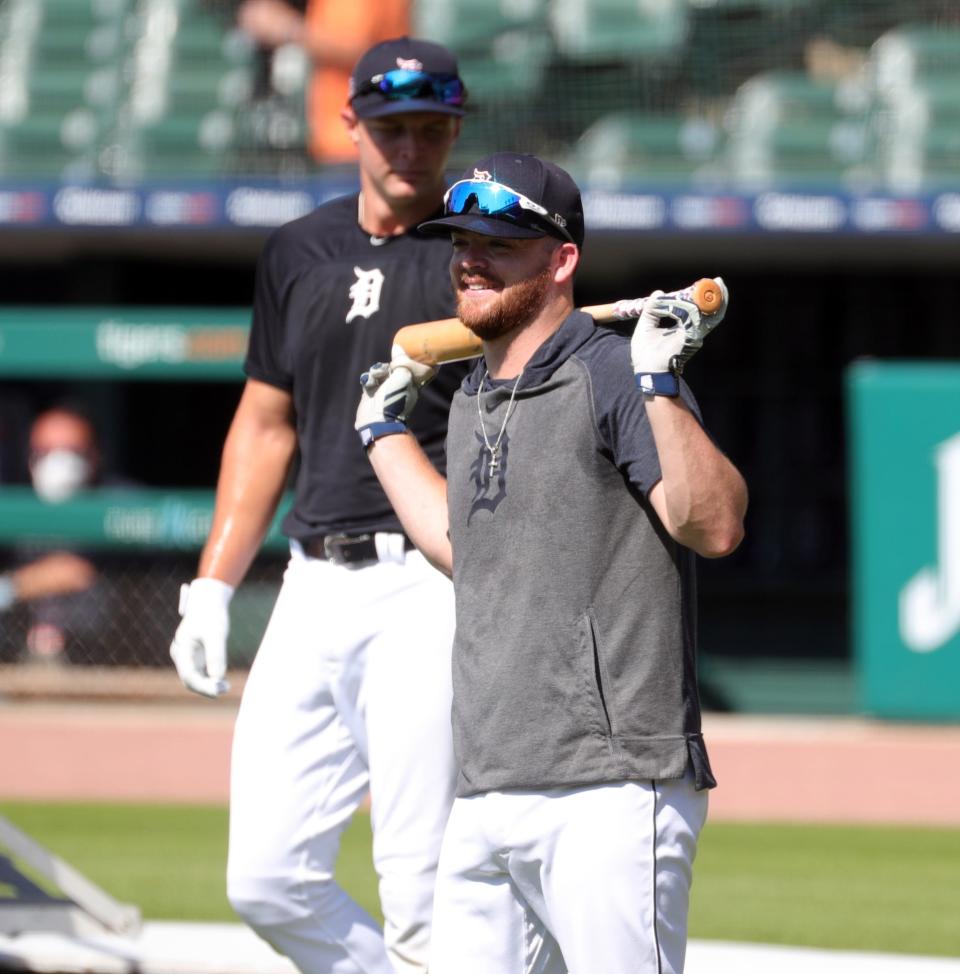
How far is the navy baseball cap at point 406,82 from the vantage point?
4004 millimetres

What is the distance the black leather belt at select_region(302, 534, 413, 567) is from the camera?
154 inches

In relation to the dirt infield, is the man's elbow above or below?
above

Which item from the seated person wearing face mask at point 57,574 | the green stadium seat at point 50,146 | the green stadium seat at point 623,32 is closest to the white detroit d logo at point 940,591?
the green stadium seat at point 623,32

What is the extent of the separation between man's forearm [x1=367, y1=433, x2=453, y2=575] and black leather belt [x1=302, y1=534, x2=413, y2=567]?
1.66ft

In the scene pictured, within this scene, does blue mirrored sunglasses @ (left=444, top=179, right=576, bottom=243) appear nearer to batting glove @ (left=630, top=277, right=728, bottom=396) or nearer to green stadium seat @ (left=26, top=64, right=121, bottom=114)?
batting glove @ (left=630, top=277, right=728, bottom=396)

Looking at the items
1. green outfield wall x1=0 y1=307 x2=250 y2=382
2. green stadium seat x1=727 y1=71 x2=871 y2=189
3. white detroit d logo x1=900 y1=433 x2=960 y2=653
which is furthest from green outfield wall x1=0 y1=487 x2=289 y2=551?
green stadium seat x1=727 y1=71 x2=871 y2=189

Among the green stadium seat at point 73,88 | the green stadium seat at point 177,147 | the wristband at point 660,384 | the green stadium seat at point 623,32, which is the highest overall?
the green stadium seat at point 623,32

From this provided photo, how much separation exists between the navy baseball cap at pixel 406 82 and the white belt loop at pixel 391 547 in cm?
89

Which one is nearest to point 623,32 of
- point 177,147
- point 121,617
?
point 177,147

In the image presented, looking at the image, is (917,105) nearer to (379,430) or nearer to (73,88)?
(73,88)

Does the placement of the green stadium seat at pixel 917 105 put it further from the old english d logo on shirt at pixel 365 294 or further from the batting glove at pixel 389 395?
the batting glove at pixel 389 395

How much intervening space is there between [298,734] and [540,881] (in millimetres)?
1066

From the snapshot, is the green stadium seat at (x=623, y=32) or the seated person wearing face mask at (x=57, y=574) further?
the green stadium seat at (x=623, y=32)

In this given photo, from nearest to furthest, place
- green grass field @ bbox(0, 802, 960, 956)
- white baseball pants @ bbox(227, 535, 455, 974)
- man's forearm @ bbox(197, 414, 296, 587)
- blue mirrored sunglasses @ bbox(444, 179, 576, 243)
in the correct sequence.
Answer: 1. blue mirrored sunglasses @ bbox(444, 179, 576, 243)
2. white baseball pants @ bbox(227, 535, 455, 974)
3. man's forearm @ bbox(197, 414, 296, 587)
4. green grass field @ bbox(0, 802, 960, 956)
